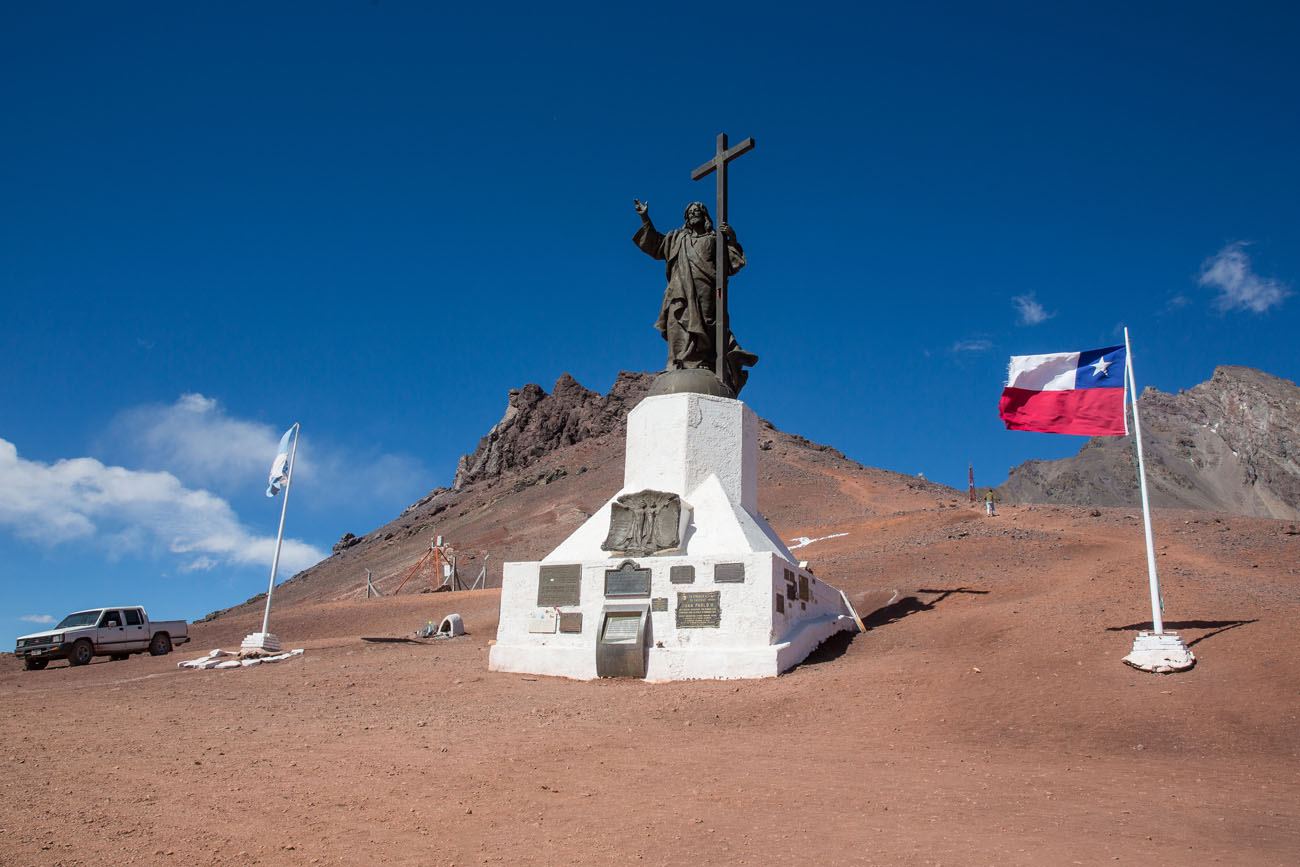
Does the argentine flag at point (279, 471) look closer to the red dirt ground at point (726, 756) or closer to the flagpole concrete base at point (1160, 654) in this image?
the red dirt ground at point (726, 756)

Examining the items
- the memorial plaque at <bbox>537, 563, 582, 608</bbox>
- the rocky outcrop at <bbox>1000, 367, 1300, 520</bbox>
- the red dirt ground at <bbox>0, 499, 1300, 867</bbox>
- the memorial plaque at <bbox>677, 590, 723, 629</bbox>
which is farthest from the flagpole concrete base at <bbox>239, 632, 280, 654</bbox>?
the rocky outcrop at <bbox>1000, 367, 1300, 520</bbox>

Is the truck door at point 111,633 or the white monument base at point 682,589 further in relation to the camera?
the truck door at point 111,633

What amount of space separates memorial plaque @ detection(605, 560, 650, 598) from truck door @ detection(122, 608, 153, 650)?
13031 millimetres

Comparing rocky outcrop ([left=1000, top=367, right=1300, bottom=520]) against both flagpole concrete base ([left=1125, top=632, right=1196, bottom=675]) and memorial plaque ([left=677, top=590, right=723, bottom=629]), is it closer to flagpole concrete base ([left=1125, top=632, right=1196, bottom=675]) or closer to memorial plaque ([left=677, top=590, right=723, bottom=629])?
flagpole concrete base ([left=1125, top=632, right=1196, bottom=675])

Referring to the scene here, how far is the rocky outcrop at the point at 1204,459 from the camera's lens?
76.0 m

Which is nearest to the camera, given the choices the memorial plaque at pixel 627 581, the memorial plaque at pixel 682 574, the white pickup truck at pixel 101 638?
the memorial plaque at pixel 682 574

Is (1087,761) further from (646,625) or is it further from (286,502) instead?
(286,502)

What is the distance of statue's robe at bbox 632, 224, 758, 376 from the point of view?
15.2 m

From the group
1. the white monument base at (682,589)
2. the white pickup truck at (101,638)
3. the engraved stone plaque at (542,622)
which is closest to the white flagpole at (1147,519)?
the white monument base at (682,589)

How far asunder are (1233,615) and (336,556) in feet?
207

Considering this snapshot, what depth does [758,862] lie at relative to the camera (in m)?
4.87

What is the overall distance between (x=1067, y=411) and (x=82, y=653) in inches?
739

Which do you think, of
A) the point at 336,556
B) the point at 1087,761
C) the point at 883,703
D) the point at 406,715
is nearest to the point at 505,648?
the point at 406,715

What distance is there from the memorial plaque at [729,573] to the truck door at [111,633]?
14.5m
